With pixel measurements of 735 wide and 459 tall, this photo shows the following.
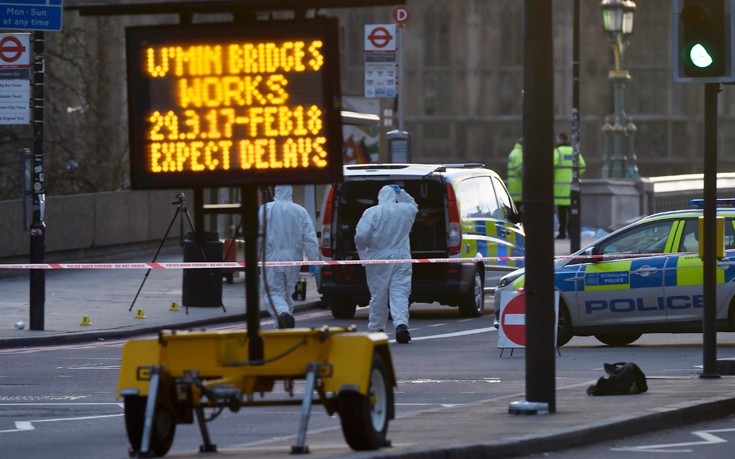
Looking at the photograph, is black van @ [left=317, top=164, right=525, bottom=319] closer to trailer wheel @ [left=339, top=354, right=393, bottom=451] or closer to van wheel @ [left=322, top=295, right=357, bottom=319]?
van wheel @ [left=322, top=295, right=357, bottom=319]

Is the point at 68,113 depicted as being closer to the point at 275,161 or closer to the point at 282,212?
the point at 282,212

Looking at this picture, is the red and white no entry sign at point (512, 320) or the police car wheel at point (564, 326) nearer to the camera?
the red and white no entry sign at point (512, 320)

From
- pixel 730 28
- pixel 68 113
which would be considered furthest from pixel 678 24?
pixel 68 113

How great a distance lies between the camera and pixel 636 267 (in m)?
19.3

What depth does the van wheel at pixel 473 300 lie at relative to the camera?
23344 mm

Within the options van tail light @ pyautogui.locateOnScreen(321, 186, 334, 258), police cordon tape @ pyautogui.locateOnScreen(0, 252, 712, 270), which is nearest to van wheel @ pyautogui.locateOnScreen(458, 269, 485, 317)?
police cordon tape @ pyautogui.locateOnScreen(0, 252, 712, 270)

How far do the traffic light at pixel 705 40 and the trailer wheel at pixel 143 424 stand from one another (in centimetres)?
540

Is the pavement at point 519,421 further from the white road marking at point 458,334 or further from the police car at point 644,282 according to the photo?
the police car at point 644,282

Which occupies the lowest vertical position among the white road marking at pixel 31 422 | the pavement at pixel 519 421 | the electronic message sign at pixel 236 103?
the white road marking at pixel 31 422

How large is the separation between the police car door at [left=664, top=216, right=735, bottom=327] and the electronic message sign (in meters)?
9.69

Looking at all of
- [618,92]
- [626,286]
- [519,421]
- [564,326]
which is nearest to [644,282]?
[626,286]

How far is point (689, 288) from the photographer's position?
19109 millimetres

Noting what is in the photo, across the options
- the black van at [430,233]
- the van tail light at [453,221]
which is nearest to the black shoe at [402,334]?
the black van at [430,233]

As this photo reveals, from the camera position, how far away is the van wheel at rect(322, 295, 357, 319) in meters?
23.5
